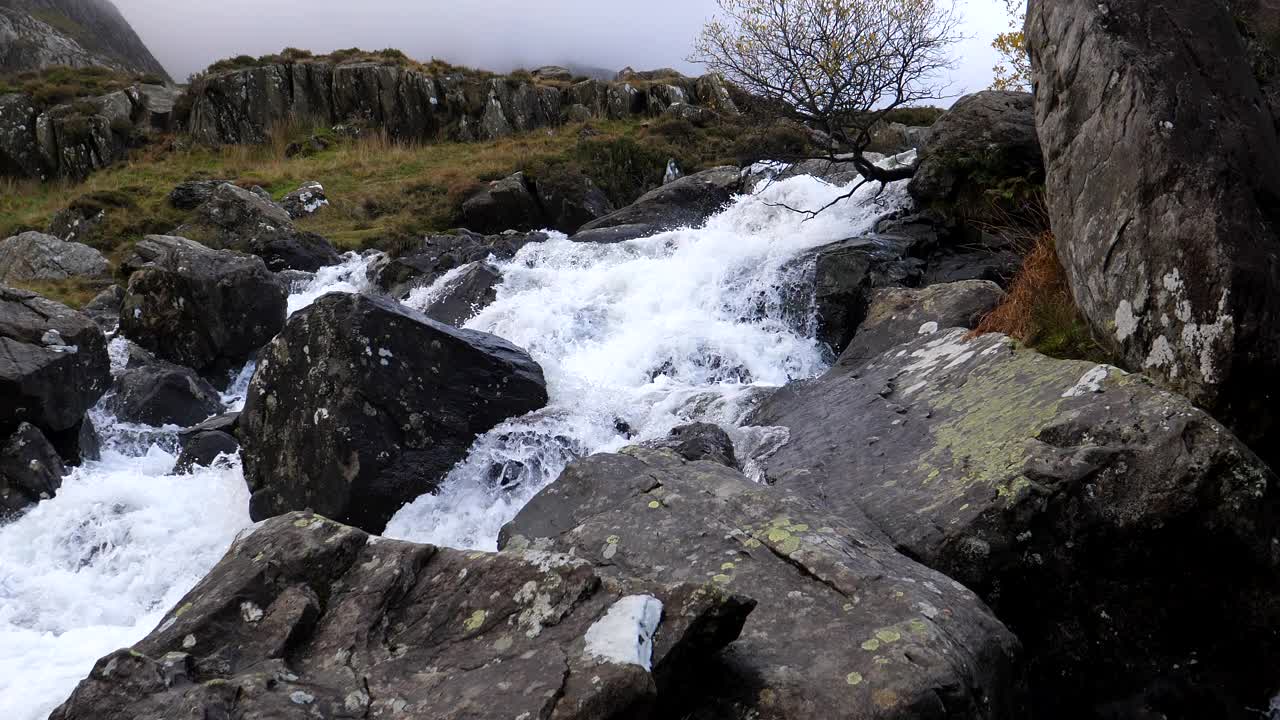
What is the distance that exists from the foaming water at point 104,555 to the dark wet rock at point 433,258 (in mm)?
7996

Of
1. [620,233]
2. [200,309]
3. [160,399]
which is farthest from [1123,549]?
[620,233]

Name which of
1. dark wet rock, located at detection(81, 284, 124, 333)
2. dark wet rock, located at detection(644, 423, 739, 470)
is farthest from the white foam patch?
dark wet rock, located at detection(81, 284, 124, 333)

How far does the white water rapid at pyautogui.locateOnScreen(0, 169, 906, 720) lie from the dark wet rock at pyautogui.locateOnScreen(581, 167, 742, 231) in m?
5.26

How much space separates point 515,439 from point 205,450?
4.73m

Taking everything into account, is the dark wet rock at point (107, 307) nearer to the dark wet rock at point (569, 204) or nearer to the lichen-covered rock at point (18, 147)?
the dark wet rock at point (569, 204)

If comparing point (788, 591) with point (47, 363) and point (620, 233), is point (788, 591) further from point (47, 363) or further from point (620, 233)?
point (620, 233)

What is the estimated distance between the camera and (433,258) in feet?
68.2

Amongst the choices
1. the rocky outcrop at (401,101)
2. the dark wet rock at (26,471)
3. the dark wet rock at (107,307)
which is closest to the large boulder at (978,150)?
the dark wet rock at (26,471)

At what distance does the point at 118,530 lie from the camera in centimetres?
1005

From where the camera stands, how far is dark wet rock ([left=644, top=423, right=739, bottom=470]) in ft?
27.2

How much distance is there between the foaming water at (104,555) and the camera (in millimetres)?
7523

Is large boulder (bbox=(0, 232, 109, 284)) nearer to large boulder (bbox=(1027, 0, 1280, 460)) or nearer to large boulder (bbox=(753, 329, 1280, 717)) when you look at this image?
large boulder (bbox=(753, 329, 1280, 717))

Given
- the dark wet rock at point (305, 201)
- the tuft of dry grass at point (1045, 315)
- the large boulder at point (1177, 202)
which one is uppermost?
the large boulder at point (1177, 202)

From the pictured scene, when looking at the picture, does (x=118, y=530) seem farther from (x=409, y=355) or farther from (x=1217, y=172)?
(x=1217, y=172)
